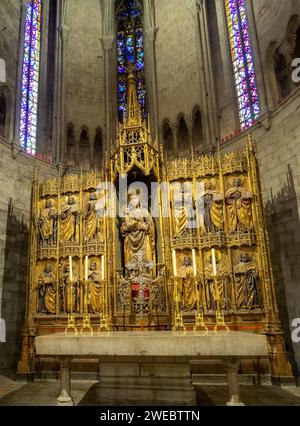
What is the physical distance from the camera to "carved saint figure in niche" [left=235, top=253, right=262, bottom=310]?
9.28 meters

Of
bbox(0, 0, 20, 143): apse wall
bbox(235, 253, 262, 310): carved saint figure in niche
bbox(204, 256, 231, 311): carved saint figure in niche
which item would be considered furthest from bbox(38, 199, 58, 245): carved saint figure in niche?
bbox(235, 253, 262, 310): carved saint figure in niche

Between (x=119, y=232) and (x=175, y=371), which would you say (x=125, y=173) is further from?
(x=175, y=371)

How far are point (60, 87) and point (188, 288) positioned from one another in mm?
12153

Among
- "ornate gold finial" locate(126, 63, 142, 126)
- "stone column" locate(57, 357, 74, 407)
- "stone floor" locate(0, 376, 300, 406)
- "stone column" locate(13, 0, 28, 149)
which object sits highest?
"stone column" locate(13, 0, 28, 149)

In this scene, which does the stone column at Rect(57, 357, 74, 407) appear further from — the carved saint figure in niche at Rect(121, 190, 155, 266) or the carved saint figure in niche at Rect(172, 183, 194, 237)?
the carved saint figure in niche at Rect(172, 183, 194, 237)

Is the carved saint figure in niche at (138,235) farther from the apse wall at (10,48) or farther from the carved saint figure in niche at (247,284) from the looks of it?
the apse wall at (10,48)

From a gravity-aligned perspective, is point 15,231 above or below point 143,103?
below

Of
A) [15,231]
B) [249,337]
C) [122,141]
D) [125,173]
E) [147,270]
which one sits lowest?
[249,337]

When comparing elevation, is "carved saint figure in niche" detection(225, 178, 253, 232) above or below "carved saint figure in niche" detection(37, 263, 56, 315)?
above

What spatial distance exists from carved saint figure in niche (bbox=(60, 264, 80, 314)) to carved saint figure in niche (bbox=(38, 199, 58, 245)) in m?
1.33

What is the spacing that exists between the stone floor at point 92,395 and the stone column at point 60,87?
9.89 metres
